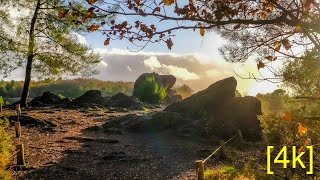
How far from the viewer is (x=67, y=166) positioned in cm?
1022

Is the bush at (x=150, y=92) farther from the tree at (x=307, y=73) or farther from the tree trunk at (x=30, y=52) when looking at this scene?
the tree at (x=307, y=73)

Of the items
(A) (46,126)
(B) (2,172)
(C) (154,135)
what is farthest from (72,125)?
(B) (2,172)

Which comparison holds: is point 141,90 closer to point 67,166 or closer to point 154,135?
point 154,135

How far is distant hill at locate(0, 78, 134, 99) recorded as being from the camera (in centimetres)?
4538

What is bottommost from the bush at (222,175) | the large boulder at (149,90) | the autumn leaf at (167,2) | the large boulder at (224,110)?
the bush at (222,175)

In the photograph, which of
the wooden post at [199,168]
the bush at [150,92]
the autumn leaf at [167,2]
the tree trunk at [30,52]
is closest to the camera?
the autumn leaf at [167,2]

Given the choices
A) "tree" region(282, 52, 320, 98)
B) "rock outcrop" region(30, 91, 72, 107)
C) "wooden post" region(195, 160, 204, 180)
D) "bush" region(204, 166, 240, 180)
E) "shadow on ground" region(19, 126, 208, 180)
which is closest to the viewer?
"tree" region(282, 52, 320, 98)

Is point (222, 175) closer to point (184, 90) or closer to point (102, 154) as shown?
point (102, 154)

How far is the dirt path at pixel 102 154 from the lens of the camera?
9.83m

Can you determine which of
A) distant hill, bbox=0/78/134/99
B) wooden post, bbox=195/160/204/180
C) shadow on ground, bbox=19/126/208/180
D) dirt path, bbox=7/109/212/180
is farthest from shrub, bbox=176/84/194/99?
wooden post, bbox=195/160/204/180

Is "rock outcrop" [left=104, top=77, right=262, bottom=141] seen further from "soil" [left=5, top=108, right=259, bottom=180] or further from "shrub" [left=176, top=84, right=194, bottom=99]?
"shrub" [left=176, top=84, right=194, bottom=99]

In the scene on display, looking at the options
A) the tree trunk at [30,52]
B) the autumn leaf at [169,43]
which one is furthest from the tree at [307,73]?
the tree trunk at [30,52]

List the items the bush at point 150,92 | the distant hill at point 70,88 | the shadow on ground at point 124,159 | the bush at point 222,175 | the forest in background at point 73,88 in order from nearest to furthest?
the bush at point 222,175
the shadow on ground at point 124,159
the bush at point 150,92
the forest in background at point 73,88
the distant hill at point 70,88

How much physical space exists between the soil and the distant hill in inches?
1130
